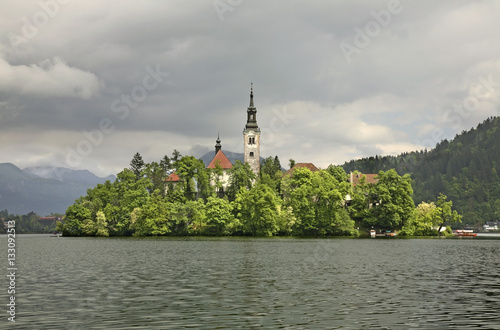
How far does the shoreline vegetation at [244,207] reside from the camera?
14138 centimetres

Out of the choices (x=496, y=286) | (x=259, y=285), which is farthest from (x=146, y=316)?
(x=496, y=286)

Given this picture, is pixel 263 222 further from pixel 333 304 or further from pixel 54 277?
pixel 333 304

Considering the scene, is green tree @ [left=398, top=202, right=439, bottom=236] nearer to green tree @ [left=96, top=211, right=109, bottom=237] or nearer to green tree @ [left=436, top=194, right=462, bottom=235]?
green tree @ [left=436, top=194, right=462, bottom=235]

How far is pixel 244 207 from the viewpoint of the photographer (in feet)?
470

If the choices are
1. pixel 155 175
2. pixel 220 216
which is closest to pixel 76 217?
pixel 155 175

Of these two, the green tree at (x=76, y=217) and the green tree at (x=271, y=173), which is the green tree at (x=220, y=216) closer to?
the green tree at (x=271, y=173)

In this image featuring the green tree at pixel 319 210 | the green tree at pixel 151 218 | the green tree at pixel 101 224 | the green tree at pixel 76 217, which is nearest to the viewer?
the green tree at pixel 319 210

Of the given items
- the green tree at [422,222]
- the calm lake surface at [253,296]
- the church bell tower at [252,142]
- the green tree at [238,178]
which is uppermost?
the church bell tower at [252,142]

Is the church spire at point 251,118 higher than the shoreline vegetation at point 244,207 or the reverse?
higher

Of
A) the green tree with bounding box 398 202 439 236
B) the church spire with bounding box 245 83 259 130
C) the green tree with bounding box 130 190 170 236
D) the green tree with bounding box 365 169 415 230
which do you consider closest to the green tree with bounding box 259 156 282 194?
the church spire with bounding box 245 83 259 130

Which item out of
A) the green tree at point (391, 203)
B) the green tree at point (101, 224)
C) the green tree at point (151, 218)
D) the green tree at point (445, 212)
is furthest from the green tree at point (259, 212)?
the green tree at point (445, 212)

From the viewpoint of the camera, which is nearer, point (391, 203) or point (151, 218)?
point (151, 218)

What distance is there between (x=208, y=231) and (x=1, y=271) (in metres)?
101

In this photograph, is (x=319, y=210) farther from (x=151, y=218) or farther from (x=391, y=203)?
(x=151, y=218)
